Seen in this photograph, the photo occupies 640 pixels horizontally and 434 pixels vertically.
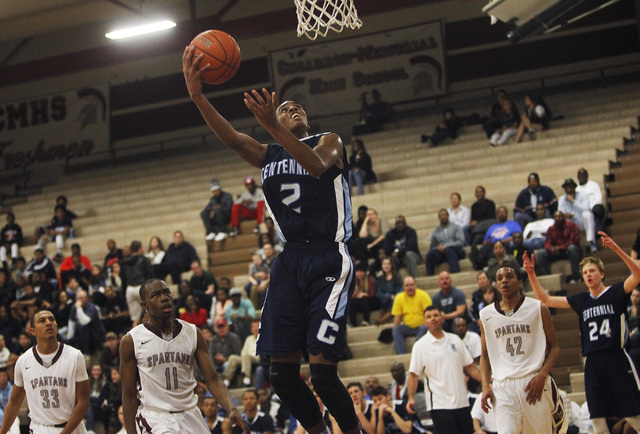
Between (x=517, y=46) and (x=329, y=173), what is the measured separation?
61.4 ft

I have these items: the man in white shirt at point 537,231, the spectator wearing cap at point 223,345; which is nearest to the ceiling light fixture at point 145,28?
the spectator wearing cap at point 223,345

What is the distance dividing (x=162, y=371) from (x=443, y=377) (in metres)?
4.47

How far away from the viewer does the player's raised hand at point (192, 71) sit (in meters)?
5.59

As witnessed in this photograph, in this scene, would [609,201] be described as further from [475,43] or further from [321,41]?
[321,41]

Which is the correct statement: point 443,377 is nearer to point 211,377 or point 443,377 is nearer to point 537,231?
point 211,377

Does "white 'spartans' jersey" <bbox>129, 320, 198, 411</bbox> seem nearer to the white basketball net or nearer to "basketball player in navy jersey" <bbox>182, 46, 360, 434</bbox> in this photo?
"basketball player in navy jersey" <bbox>182, 46, 360, 434</bbox>

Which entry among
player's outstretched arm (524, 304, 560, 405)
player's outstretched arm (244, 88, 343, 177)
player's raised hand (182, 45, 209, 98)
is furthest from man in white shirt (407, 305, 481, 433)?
player's raised hand (182, 45, 209, 98)

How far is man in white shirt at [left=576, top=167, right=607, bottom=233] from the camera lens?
14836mm

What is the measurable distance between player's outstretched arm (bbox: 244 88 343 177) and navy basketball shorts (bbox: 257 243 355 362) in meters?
0.59

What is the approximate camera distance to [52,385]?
7.60 metres

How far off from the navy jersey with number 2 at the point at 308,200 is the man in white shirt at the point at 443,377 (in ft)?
14.8

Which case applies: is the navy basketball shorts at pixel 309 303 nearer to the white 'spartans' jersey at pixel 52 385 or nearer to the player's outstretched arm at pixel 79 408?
the player's outstretched arm at pixel 79 408

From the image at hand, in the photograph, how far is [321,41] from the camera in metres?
24.8

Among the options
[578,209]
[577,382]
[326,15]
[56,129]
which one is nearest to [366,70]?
[56,129]
